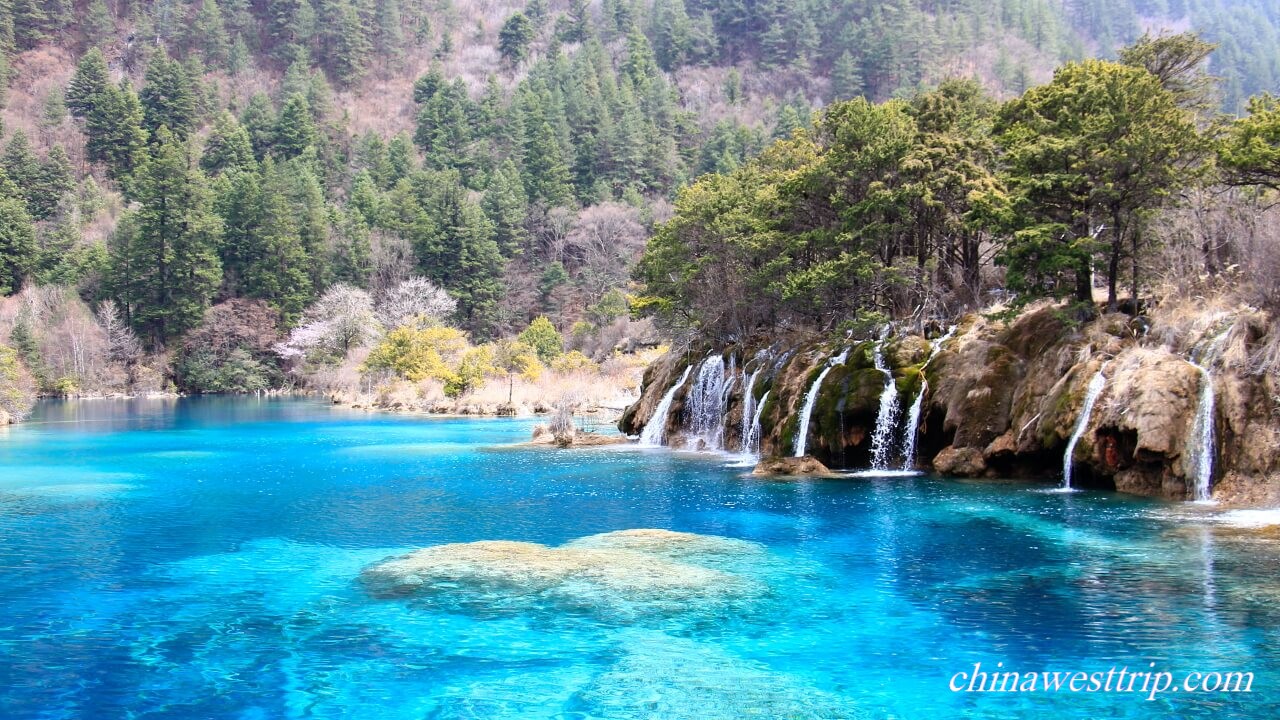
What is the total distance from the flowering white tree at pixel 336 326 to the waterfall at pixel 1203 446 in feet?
227

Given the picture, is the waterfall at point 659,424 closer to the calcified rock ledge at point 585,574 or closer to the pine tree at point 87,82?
the calcified rock ledge at point 585,574

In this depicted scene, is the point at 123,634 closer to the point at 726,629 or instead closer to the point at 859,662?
the point at 726,629

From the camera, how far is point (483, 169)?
10700 cm

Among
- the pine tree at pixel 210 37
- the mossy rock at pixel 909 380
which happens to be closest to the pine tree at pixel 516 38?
the pine tree at pixel 210 37

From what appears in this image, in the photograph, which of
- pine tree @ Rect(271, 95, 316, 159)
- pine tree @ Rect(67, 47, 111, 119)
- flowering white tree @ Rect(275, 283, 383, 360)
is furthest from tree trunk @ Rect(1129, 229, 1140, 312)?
pine tree @ Rect(67, 47, 111, 119)

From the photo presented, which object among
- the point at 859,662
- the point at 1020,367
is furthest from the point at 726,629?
the point at 1020,367

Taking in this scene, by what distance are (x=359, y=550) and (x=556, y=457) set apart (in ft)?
52.6

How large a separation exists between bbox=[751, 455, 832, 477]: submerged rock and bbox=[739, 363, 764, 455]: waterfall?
574cm

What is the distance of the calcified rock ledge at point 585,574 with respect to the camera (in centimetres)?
1388

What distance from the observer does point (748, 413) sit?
117 ft

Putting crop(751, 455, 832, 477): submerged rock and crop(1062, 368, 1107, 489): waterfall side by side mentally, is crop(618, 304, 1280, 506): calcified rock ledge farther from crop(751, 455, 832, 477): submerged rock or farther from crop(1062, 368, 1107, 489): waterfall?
crop(751, 455, 832, 477): submerged rock

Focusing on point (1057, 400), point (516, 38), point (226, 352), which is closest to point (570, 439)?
point (1057, 400)

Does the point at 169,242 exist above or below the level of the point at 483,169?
below

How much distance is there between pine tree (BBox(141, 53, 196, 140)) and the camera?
109875 millimetres
